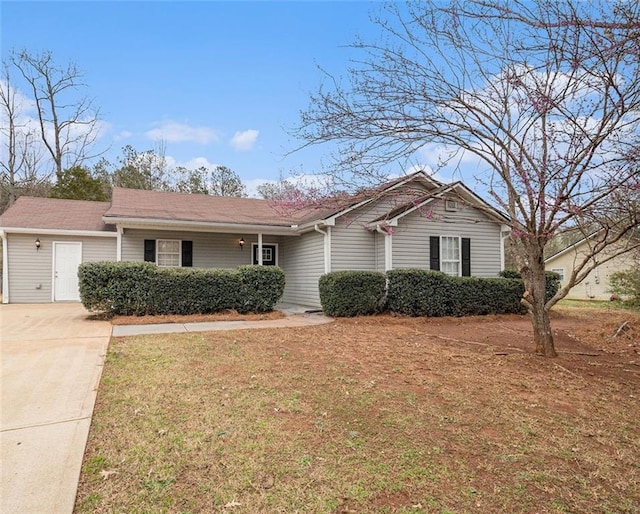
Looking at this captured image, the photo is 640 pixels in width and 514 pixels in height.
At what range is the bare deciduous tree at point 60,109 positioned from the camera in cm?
2369

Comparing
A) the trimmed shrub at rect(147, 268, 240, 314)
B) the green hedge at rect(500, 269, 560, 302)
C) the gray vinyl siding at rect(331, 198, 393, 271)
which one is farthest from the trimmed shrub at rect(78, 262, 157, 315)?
the green hedge at rect(500, 269, 560, 302)

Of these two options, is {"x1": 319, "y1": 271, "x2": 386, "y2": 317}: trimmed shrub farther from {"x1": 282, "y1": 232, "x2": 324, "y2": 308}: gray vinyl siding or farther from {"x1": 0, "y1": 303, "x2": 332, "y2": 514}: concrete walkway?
{"x1": 0, "y1": 303, "x2": 332, "y2": 514}: concrete walkway

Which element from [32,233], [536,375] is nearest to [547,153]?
[536,375]

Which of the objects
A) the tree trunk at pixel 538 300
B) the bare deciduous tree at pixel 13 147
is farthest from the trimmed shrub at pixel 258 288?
the bare deciduous tree at pixel 13 147

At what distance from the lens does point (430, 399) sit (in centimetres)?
422

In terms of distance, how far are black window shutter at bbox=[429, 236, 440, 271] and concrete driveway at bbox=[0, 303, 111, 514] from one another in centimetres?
924

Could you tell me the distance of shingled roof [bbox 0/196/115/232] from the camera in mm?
13711

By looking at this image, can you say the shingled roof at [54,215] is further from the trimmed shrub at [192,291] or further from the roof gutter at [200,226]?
the trimmed shrub at [192,291]

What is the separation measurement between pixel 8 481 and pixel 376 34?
264 inches

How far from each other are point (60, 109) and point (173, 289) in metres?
21.5

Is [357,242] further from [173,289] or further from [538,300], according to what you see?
[538,300]

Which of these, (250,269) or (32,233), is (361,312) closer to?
(250,269)

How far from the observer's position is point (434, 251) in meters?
12.8

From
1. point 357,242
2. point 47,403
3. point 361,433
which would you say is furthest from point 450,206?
point 47,403
